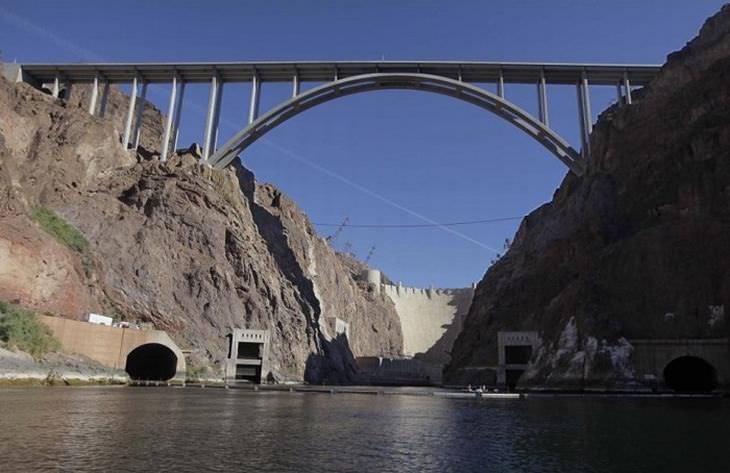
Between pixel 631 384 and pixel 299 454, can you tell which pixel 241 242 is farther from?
pixel 299 454

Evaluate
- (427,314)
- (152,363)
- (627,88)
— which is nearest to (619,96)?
(627,88)

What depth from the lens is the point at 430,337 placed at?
18550 centimetres

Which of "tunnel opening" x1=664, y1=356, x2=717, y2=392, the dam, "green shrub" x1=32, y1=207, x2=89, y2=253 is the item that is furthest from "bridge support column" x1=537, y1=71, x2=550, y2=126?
the dam

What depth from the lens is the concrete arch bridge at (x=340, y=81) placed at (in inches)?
3371

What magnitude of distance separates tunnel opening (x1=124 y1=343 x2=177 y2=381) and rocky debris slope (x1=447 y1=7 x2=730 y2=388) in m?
39.1

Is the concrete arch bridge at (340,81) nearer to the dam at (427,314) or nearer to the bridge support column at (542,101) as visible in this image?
the bridge support column at (542,101)

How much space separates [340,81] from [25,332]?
52824 mm

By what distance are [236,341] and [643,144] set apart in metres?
58.3

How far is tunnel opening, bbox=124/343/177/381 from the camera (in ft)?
222

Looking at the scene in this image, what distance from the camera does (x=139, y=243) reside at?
76188mm

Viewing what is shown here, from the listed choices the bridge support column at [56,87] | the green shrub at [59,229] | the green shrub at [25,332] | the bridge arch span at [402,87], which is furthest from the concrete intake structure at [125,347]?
the bridge support column at [56,87]

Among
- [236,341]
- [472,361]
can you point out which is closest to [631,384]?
[472,361]

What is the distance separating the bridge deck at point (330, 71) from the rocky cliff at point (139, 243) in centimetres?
849

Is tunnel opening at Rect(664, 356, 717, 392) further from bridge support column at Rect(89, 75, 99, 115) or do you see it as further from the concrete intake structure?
bridge support column at Rect(89, 75, 99, 115)
